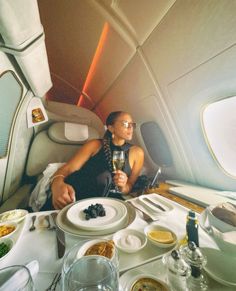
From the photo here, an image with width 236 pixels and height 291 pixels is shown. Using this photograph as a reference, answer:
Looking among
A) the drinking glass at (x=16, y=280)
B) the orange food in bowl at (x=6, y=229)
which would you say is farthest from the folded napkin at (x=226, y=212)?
the orange food in bowl at (x=6, y=229)

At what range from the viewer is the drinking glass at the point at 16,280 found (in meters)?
0.45

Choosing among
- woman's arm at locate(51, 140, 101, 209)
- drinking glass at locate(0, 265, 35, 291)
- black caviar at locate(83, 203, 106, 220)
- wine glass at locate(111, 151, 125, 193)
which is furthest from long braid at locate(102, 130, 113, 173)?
drinking glass at locate(0, 265, 35, 291)

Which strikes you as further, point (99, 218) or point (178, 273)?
point (99, 218)

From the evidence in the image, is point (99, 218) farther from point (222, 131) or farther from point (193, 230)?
point (222, 131)

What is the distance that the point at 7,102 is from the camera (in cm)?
156

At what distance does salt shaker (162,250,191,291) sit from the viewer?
0.52m

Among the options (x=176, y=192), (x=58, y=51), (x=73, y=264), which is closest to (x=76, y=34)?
(x=58, y=51)

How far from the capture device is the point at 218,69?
1.06 meters

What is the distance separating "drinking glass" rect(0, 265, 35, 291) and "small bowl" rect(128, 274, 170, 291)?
30 centimetres

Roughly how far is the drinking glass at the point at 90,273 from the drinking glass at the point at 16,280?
3.6 inches

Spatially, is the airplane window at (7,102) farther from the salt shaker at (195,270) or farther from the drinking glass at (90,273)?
the salt shaker at (195,270)

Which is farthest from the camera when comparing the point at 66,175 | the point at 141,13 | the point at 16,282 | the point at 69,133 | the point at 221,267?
the point at 69,133

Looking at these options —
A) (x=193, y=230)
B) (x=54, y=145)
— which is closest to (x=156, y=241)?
Result: (x=193, y=230)

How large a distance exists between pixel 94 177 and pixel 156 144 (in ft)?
3.76
